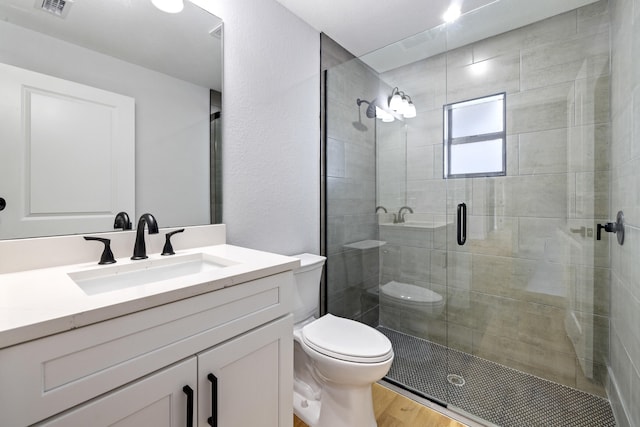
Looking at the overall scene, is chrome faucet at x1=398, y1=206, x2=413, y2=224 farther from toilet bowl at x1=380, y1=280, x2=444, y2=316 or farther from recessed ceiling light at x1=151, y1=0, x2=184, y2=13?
recessed ceiling light at x1=151, y1=0, x2=184, y2=13

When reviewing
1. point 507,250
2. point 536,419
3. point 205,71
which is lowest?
point 536,419

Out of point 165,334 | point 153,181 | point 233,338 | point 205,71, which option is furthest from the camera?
point 205,71

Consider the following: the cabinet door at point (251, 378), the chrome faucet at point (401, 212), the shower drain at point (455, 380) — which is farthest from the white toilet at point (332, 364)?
the chrome faucet at point (401, 212)

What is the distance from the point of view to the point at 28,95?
94 centimetres

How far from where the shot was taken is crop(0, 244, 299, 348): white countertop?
0.53 m

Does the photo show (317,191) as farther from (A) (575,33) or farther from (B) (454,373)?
(A) (575,33)

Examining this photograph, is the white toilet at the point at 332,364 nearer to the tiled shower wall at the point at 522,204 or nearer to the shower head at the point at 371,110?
the tiled shower wall at the point at 522,204

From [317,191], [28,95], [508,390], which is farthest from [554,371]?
[28,95]

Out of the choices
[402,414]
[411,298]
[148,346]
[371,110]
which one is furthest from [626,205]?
[148,346]

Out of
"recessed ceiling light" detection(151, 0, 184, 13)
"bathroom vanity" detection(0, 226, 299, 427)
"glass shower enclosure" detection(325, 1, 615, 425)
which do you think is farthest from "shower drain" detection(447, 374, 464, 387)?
"recessed ceiling light" detection(151, 0, 184, 13)

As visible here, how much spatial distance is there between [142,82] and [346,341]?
4.86ft

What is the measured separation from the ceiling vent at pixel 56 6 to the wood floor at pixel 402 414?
2.01m

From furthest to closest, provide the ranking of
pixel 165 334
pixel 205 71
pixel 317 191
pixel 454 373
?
1. pixel 317 191
2. pixel 454 373
3. pixel 205 71
4. pixel 165 334

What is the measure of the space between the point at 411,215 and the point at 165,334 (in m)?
1.87
